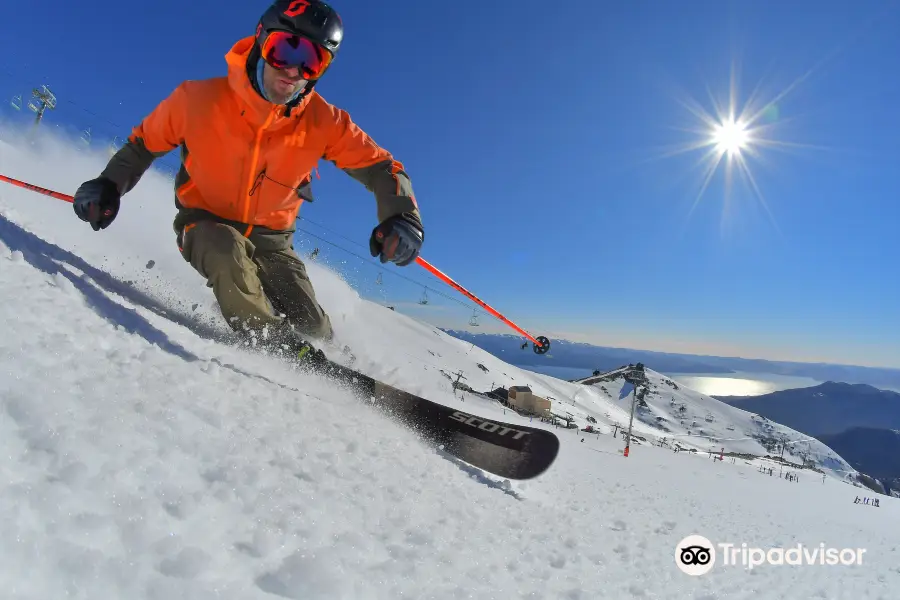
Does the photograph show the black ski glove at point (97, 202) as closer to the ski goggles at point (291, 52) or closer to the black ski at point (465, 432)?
the ski goggles at point (291, 52)

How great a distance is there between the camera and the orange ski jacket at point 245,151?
3.88 m

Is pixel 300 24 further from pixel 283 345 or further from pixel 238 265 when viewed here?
pixel 283 345

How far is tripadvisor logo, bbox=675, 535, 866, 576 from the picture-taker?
8.98 ft

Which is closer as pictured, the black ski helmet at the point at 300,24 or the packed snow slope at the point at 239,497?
the packed snow slope at the point at 239,497

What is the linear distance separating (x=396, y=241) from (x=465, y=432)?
1.91 metres

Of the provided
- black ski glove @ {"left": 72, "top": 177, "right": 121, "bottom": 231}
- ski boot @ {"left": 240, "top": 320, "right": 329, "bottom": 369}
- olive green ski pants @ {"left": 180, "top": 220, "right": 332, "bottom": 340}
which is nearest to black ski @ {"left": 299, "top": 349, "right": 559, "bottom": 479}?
ski boot @ {"left": 240, "top": 320, "right": 329, "bottom": 369}

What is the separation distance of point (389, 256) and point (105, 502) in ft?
9.49

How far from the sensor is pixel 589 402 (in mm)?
130000

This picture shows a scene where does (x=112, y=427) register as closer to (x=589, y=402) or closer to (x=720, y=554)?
(x=720, y=554)

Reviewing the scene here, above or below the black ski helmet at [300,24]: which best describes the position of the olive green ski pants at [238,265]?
below

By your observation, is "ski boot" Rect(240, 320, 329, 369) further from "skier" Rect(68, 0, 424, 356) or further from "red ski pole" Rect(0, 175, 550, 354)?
"red ski pole" Rect(0, 175, 550, 354)

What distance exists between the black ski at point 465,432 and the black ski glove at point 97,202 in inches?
88.0

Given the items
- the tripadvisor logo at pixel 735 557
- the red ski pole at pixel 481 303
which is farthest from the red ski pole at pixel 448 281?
the tripadvisor logo at pixel 735 557

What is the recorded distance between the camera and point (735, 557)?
320 cm
